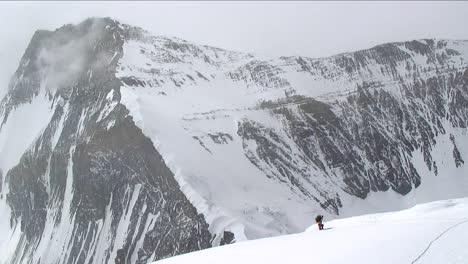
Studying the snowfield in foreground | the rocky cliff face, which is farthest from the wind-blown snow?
the snowfield in foreground

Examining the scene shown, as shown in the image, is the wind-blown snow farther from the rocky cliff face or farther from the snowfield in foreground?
the snowfield in foreground

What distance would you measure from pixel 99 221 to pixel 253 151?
167 ft

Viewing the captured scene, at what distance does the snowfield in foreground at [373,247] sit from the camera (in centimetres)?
2139

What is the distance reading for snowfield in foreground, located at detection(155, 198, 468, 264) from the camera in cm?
2139

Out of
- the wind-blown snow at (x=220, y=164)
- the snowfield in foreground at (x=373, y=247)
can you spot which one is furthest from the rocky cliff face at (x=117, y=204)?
the snowfield in foreground at (x=373, y=247)

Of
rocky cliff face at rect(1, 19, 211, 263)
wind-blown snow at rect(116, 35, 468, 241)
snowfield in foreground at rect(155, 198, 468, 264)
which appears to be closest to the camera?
snowfield in foreground at rect(155, 198, 468, 264)

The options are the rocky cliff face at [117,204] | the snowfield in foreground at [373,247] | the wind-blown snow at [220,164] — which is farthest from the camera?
the rocky cliff face at [117,204]

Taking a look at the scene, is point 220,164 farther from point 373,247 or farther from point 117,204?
point 373,247

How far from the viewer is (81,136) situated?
19500 cm

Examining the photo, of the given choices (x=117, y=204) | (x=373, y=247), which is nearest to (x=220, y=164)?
(x=117, y=204)

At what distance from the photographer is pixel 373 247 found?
76.4 feet

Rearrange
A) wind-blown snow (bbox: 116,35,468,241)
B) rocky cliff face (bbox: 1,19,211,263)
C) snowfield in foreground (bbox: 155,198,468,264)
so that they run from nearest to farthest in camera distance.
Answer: snowfield in foreground (bbox: 155,198,468,264), wind-blown snow (bbox: 116,35,468,241), rocky cliff face (bbox: 1,19,211,263)

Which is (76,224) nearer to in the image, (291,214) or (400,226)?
(291,214)

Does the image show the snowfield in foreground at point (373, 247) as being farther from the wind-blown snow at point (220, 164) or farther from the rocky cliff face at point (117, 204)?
the rocky cliff face at point (117, 204)
